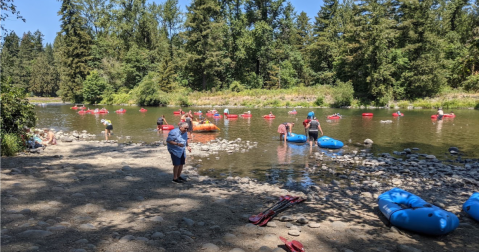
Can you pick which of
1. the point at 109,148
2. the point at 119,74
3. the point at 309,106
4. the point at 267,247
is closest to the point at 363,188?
the point at 267,247

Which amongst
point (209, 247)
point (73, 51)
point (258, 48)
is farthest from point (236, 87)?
point (209, 247)

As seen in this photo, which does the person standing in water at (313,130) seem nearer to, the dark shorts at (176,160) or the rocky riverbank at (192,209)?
the rocky riverbank at (192,209)

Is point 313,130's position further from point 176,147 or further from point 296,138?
point 176,147

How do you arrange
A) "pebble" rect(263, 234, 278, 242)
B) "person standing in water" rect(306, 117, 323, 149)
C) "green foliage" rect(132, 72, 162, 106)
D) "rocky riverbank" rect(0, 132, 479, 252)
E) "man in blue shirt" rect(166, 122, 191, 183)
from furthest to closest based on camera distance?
"green foliage" rect(132, 72, 162, 106)
"person standing in water" rect(306, 117, 323, 149)
"man in blue shirt" rect(166, 122, 191, 183)
"pebble" rect(263, 234, 278, 242)
"rocky riverbank" rect(0, 132, 479, 252)

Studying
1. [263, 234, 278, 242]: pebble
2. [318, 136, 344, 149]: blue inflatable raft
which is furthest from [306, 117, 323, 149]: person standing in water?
[263, 234, 278, 242]: pebble

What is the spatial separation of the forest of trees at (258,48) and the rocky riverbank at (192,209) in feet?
141

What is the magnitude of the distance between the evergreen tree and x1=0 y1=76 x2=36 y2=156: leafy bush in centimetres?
5426

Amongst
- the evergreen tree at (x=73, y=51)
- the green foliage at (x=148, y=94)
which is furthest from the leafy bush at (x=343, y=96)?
the evergreen tree at (x=73, y=51)

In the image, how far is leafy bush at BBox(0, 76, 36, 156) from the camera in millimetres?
10625

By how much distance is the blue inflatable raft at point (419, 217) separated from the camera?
5.23 m

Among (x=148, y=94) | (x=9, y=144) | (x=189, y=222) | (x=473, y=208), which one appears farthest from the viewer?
(x=148, y=94)

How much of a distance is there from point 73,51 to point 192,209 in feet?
220

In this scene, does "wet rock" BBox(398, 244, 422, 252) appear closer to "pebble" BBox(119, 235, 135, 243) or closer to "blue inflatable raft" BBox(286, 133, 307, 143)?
"pebble" BBox(119, 235, 135, 243)

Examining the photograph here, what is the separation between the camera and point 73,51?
202 ft
